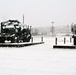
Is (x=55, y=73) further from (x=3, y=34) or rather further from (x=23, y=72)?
(x=3, y=34)

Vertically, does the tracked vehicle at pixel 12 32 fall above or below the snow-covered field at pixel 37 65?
above

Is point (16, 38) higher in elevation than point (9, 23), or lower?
lower

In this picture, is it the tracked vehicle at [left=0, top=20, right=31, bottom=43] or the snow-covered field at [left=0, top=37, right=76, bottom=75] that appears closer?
the snow-covered field at [left=0, top=37, right=76, bottom=75]

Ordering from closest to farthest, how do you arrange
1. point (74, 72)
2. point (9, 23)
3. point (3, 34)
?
point (74, 72) < point (3, 34) < point (9, 23)

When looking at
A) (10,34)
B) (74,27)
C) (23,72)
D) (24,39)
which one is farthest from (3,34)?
(23,72)

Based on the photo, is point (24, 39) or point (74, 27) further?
point (24, 39)

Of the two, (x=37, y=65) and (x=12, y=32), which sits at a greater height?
(x=12, y=32)

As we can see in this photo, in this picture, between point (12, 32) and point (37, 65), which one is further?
point (12, 32)

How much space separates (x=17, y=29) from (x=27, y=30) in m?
4.00

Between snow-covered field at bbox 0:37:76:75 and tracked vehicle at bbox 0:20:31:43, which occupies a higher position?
tracked vehicle at bbox 0:20:31:43

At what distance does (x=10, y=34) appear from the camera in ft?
95.8

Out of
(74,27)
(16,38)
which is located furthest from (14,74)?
(16,38)

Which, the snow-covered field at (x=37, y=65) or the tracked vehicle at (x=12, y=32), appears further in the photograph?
the tracked vehicle at (x=12, y=32)

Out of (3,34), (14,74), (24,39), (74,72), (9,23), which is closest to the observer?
(14,74)
